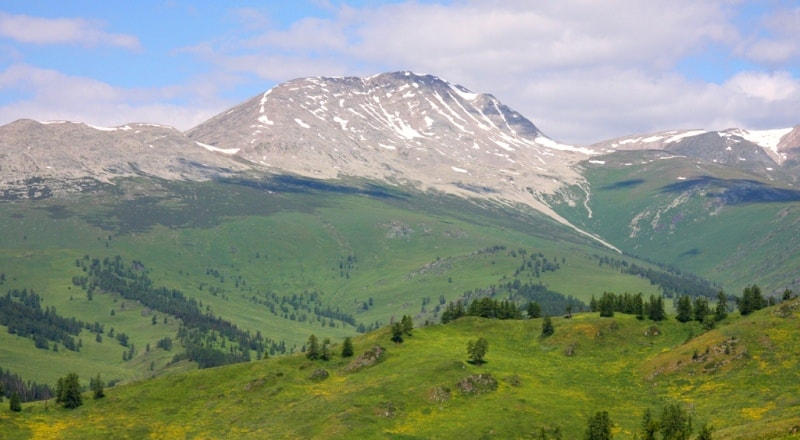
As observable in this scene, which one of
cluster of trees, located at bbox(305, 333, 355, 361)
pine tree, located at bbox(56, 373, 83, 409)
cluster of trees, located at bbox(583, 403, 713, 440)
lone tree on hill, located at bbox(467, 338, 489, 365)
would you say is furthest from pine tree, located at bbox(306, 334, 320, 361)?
cluster of trees, located at bbox(583, 403, 713, 440)

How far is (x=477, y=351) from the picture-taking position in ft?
579

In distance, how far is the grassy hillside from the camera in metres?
149

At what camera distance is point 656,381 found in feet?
548

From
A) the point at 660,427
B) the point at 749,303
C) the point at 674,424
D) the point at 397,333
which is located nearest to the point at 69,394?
the point at 397,333

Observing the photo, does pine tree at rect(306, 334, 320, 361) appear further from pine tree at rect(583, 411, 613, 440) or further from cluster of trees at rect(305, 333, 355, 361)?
pine tree at rect(583, 411, 613, 440)

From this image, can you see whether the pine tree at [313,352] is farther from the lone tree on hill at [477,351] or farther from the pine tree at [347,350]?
the lone tree on hill at [477,351]

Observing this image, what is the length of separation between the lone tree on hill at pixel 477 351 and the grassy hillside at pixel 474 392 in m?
1.77

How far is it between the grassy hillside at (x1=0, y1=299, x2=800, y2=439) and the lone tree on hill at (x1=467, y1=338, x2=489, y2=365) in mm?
1771

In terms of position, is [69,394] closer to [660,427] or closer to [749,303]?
[660,427]

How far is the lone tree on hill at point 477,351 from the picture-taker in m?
177

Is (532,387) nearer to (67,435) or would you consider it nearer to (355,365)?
(355,365)

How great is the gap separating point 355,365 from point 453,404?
30.3 metres

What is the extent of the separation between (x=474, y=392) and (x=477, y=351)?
13.6 m

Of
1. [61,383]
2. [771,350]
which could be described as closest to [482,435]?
[771,350]
